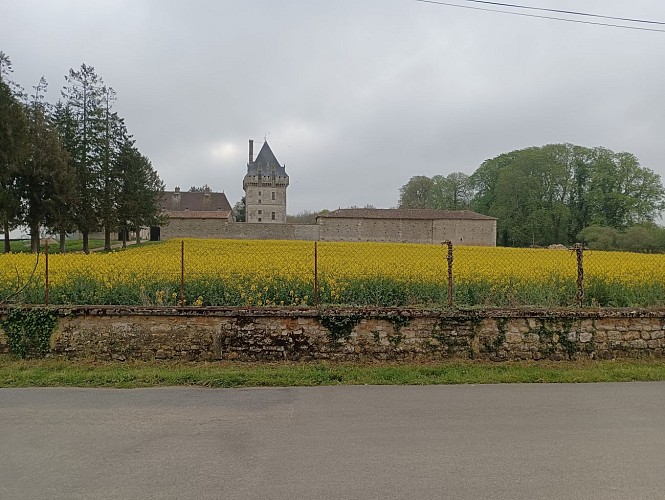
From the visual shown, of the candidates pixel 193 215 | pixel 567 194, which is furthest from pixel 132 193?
pixel 567 194

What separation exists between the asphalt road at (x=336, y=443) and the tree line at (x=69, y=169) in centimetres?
2614

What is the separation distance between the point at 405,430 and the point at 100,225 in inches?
1341

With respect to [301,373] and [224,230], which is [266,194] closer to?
[224,230]

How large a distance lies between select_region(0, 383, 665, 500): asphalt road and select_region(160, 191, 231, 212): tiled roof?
73.4 m

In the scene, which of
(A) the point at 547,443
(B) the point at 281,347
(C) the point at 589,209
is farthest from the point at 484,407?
(C) the point at 589,209

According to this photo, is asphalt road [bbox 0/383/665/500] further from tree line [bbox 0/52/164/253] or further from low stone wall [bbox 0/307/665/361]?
tree line [bbox 0/52/164/253]

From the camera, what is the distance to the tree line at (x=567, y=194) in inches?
2329

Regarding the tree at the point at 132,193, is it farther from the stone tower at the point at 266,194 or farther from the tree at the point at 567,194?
the tree at the point at 567,194

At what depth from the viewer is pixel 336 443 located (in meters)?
3.71

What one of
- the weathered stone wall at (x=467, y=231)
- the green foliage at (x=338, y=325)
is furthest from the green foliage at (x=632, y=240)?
the green foliage at (x=338, y=325)

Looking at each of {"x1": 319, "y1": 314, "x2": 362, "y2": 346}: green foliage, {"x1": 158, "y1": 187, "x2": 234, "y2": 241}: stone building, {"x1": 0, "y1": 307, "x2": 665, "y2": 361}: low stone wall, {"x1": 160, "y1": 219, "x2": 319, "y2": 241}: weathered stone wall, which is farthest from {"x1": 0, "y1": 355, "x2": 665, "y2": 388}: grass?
{"x1": 160, "y1": 219, "x2": 319, "y2": 241}: weathered stone wall

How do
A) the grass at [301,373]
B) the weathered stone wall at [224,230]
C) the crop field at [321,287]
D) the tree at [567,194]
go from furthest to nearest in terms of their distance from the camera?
the tree at [567,194]
the weathered stone wall at [224,230]
the crop field at [321,287]
the grass at [301,373]

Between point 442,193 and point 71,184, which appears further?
point 442,193

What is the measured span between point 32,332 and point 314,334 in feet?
14.5
